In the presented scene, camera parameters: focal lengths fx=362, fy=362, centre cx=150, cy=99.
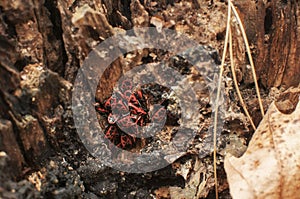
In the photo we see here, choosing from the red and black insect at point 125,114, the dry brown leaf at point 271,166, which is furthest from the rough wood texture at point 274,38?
the red and black insect at point 125,114

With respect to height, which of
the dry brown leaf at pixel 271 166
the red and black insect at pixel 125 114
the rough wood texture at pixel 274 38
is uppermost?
the rough wood texture at pixel 274 38

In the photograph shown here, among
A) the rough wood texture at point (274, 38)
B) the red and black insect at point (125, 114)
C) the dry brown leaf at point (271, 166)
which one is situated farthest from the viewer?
the rough wood texture at point (274, 38)

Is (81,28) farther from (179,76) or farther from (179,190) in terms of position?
(179,190)

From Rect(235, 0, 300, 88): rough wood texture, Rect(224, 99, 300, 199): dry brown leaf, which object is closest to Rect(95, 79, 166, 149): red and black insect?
Rect(224, 99, 300, 199): dry brown leaf

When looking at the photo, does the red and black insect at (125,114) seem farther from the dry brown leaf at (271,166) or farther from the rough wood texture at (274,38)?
the rough wood texture at (274,38)

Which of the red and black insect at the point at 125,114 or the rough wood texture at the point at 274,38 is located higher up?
the rough wood texture at the point at 274,38

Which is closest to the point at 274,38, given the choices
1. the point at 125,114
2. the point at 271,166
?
the point at 271,166
